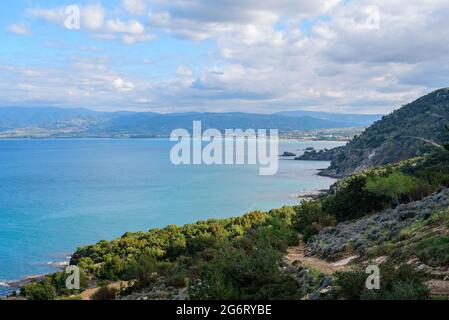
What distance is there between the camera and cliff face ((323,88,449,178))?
298 feet

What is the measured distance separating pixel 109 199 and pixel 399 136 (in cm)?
6300

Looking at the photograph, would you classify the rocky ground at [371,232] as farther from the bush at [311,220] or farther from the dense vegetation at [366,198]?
the dense vegetation at [366,198]

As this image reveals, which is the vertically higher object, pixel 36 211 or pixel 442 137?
pixel 442 137

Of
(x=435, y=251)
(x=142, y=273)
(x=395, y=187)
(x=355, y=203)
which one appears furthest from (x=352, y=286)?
(x=355, y=203)

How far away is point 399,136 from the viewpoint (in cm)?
10000

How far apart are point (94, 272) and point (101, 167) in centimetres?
11491

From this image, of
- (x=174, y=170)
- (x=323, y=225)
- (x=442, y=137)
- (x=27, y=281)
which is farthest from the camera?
(x=174, y=170)

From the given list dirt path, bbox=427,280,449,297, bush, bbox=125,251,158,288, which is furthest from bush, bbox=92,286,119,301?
dirt path, bbox=427,280,449,297

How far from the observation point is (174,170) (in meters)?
133

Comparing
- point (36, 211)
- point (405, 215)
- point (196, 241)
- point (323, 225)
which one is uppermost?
point (405, 215)

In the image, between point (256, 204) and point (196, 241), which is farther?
point (256, 204)

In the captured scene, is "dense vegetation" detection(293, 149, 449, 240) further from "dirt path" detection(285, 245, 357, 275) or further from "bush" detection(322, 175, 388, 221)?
"dirt path" detection(285, 245, 357, 275)
